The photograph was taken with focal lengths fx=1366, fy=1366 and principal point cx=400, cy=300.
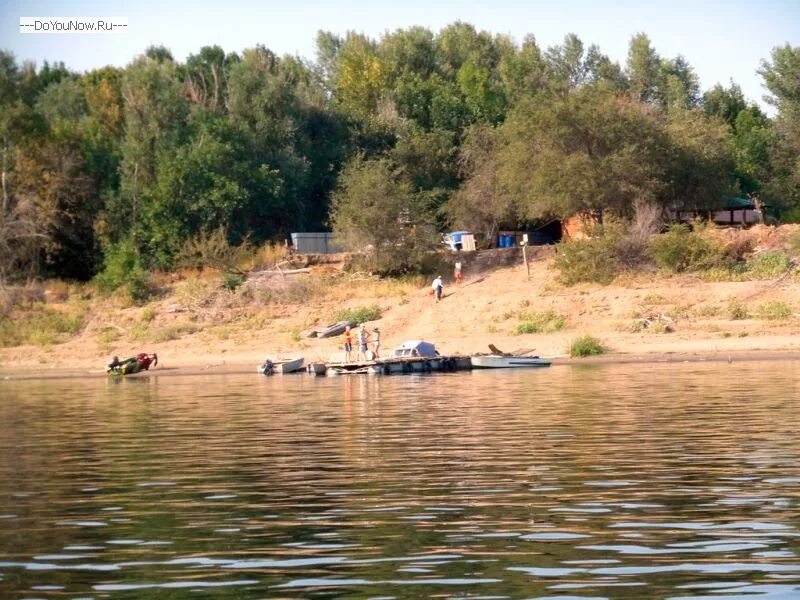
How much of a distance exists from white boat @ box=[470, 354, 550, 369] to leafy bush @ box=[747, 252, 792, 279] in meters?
13.2

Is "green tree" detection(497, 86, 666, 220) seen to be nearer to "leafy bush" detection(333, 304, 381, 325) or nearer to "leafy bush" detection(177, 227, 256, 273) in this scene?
"leafy bush" detection(333, 304, 381, 325)

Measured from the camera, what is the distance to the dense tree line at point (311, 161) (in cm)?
6275

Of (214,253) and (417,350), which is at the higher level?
(214,253)

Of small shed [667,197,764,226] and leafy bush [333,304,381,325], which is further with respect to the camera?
small shed [667,197,764,226]

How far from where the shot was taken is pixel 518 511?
1612 cm

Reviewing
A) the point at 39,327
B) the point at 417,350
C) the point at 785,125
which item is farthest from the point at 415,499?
the point at 785,125

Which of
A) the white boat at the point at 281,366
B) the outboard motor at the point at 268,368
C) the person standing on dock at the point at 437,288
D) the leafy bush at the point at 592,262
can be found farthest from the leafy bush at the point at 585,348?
the outboard motor at the point at 268,368

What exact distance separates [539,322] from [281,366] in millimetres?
11387

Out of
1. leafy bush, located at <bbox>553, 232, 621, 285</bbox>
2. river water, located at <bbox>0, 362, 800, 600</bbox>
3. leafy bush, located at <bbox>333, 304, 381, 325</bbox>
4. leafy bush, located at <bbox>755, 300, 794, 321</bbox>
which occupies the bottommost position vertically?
river water, located at <bbox>0, 362, 800, 600</bbox>

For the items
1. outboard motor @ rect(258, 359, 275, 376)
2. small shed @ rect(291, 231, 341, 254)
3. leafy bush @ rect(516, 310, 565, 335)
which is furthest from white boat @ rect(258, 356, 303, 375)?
small shed @ rect(291, 231, 341, 254)

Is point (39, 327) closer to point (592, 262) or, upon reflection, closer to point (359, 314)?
point (359, 314)

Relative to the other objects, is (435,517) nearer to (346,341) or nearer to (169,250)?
(346,341)

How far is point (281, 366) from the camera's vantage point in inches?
1925

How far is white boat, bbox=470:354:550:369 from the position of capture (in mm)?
47281
